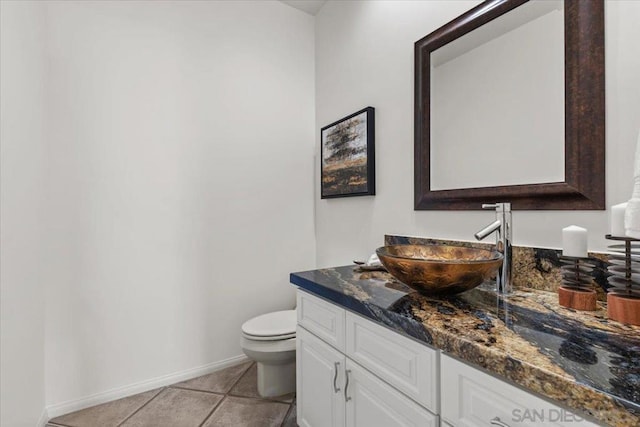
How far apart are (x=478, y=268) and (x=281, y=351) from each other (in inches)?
49.1

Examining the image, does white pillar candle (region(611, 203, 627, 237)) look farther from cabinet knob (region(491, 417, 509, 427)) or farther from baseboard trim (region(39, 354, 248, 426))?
baseboard trim (region(39, 354, 248, 426))

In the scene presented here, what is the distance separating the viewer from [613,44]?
958mm

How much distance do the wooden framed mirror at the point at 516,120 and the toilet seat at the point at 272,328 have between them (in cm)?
103

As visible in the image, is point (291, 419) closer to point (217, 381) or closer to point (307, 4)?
point (217, 381)

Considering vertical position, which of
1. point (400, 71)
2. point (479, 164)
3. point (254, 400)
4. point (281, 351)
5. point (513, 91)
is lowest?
point (254, 400)

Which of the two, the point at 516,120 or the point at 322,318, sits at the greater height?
the point at 516,120

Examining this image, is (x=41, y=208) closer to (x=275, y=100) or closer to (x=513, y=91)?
(x=275, y=100)

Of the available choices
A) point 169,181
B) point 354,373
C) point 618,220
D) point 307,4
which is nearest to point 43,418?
point 169,181

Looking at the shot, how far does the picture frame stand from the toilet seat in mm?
901

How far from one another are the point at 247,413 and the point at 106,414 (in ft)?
2.55

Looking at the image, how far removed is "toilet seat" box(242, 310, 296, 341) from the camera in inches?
69.1

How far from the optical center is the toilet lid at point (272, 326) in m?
1.77

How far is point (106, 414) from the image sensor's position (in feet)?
5.58

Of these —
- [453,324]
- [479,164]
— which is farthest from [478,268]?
[479,164]
